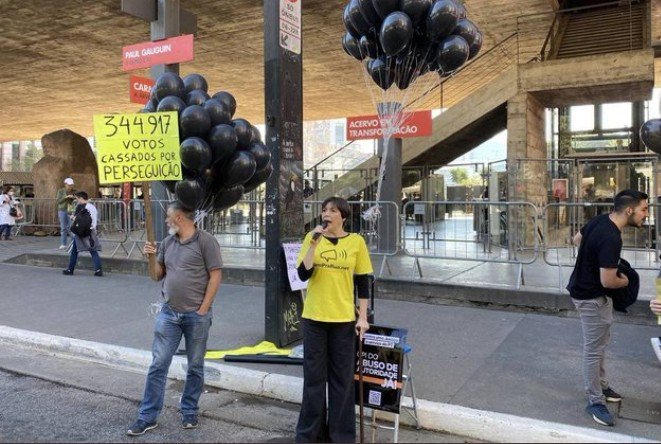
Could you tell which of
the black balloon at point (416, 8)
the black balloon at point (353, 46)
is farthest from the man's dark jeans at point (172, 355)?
the black balloon at point (353, 46)

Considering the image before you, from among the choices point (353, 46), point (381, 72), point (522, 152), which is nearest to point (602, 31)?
point (522, 152)

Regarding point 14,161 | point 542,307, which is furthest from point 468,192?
point 14,161

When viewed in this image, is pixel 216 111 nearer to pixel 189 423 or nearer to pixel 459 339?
pixel 189 423

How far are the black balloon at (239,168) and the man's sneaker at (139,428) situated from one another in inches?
106

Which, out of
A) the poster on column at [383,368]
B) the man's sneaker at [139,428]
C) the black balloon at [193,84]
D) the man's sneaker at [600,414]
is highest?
the black balloon at [193,84]

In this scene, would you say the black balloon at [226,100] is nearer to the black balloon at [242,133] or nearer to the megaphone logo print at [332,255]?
the black balloon at [242,133]

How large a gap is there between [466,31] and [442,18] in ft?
1.91

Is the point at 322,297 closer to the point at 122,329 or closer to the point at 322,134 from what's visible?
the point at 122,329

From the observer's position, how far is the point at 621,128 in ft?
64.8

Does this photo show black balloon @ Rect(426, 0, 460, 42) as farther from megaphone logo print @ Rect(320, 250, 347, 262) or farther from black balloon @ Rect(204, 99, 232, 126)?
megaphone logo print @ Rect(320, 250, 347, 262)

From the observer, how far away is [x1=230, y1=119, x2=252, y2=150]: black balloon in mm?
6172

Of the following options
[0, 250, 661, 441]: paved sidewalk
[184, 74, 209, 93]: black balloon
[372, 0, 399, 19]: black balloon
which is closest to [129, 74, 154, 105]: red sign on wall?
[0, 250, 661, 441]: paved sidewalk

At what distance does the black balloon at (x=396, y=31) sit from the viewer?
698cm

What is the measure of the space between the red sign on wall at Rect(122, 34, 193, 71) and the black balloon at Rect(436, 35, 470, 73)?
3.57 m
